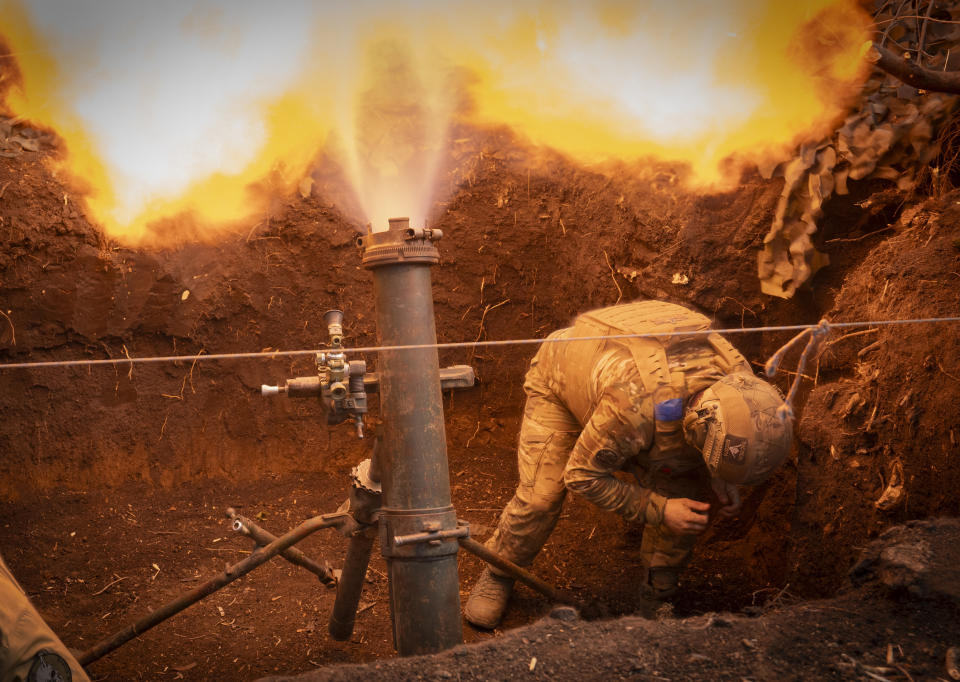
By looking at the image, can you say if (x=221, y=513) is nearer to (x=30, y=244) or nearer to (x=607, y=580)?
(x=30, y=244)

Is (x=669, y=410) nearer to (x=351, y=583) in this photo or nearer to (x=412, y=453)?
(x=412, y=453)

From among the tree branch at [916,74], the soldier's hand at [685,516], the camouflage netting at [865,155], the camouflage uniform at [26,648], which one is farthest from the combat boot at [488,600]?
the tree branch at [916,74]

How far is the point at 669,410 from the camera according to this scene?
11.8 ft

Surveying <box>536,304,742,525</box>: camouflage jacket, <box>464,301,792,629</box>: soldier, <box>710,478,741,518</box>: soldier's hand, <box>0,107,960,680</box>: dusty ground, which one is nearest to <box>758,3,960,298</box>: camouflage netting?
<box>0,107,960,680</box>: dusty ground

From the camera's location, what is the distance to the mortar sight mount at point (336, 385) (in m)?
3.05

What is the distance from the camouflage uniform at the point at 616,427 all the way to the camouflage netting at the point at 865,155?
80 cm

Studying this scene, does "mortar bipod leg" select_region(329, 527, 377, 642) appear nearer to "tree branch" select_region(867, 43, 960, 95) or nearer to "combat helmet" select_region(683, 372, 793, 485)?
"combat helmet" select_region(683, 372, 793, 485)

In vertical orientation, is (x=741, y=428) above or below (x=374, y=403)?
below

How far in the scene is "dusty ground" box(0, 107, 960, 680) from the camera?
3.83 m

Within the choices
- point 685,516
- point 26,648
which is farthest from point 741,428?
point 26,648

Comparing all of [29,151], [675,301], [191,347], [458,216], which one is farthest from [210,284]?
[675,301]

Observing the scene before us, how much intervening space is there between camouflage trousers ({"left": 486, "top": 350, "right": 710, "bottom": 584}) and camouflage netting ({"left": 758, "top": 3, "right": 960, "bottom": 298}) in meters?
1.22

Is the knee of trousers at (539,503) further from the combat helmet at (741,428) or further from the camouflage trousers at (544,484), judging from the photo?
the combat helmet at (741,428)

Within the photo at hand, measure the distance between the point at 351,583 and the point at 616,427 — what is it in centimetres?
134
